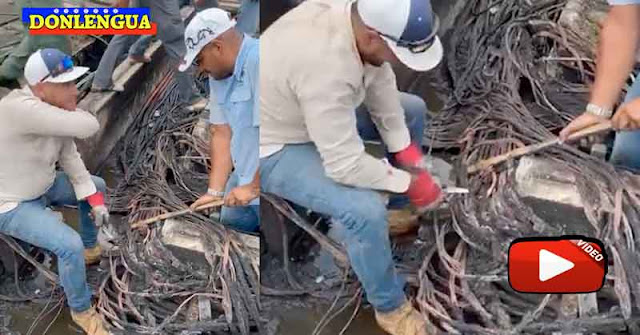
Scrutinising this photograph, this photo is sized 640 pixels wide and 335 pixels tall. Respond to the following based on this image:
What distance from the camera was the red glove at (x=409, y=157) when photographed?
121 centimetres

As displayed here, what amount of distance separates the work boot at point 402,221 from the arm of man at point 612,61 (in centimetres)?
26

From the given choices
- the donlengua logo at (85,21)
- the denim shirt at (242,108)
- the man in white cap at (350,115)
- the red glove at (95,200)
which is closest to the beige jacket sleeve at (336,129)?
the man in white cap at (350,115)

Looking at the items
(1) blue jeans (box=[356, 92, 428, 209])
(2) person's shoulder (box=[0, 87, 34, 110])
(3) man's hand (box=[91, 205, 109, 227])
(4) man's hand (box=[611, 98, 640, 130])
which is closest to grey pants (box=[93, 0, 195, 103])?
(2) person's shoulder (box=[0, 87, 34, 110])

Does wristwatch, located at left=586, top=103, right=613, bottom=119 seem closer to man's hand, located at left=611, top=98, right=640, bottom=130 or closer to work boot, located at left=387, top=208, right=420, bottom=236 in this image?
man's hand, located at left=611, top=98, right=640, bottom=130

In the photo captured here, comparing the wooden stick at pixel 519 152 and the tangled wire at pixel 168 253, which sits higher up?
the wooden stick at pixel 519 152

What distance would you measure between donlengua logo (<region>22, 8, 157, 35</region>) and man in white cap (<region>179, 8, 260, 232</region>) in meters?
0.11

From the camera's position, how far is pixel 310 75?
1.10m

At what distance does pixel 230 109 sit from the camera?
1.27 metres

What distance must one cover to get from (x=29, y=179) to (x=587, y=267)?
3.00 feet

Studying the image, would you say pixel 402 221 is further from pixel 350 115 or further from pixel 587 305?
pixel 587 305

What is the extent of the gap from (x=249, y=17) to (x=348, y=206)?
12.6 inches

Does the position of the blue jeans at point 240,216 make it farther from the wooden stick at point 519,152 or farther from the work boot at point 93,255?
the wooden stick at point 519,152

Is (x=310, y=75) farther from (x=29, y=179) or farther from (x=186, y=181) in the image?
(x=29, y=179)

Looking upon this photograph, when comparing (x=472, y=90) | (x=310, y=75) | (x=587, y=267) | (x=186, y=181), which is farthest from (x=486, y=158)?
(x=186, y=181)
